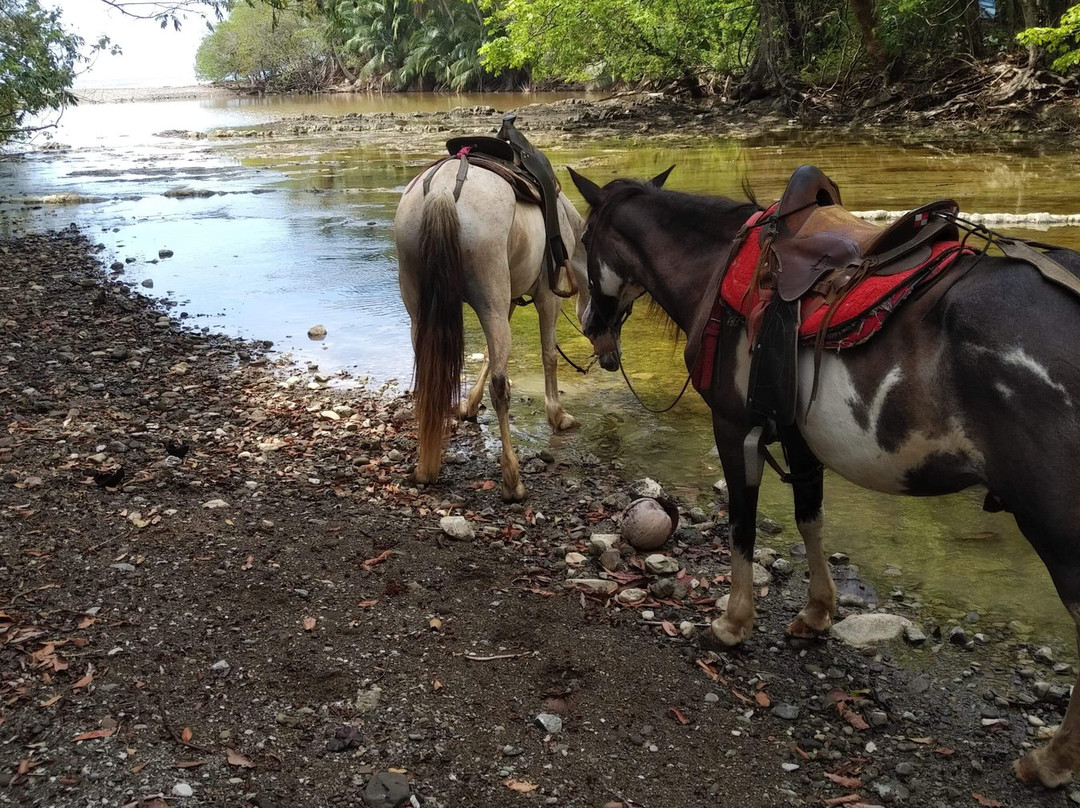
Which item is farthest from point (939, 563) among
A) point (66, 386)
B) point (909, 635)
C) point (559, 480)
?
point (66, 386)

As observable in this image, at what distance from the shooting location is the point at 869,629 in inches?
154

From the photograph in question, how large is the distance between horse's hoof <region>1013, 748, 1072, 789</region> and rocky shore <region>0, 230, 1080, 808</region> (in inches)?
1.7

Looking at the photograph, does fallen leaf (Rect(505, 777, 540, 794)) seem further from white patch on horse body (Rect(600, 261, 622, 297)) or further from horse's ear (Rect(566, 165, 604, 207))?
horse's ear (Rect(566, 165, 604, 207))

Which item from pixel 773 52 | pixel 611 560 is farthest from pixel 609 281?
pixel 773 52

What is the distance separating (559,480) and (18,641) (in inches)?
125

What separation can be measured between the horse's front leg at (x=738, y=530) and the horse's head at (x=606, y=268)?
0.98 metres

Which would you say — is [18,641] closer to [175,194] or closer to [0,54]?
[0,54]

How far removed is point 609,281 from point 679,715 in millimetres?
2082

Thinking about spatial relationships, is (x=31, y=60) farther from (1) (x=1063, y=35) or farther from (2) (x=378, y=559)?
(1) (x=1063, y=35)

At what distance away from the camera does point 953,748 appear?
316 centimetres

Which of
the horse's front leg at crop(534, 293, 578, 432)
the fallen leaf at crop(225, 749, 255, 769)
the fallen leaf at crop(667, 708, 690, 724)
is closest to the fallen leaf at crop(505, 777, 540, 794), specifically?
the fallen leaf at crop(667, 708, 690, 724)

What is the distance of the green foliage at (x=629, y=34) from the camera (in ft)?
88.4

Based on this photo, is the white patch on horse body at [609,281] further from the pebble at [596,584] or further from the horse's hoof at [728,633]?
the horse's hoof at [728,633]

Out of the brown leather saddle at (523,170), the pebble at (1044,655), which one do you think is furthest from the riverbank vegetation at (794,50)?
the pebble at (1044,655)
